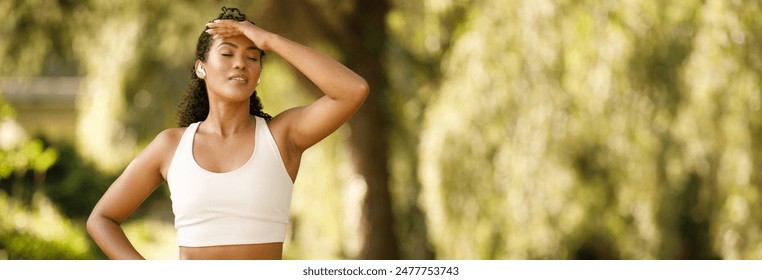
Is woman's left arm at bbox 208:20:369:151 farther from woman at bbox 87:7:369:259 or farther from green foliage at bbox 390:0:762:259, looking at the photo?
green foliage at bbox 390:0:762:259

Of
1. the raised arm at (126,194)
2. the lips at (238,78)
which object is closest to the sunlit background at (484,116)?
the raised arm at (126,194)

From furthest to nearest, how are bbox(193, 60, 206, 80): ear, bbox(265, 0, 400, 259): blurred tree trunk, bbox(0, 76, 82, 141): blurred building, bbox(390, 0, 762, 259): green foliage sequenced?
bbox(0, 76, 82, 141): blurred building
bbox(265, 0, 400, 259): blurred tree trunk
bbox(390, 0, 762, 259): green foliage
bbox(193, 60, 206, 80): ear

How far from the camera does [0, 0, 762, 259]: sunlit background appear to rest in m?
4.17

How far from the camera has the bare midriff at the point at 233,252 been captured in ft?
4.68

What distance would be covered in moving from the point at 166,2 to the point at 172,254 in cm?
160

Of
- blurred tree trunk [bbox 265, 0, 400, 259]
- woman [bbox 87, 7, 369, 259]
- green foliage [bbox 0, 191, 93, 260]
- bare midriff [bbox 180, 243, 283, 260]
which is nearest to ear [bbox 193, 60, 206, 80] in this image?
woman [bbox 87, 7, 369, 259]

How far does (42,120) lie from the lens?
14.5 m

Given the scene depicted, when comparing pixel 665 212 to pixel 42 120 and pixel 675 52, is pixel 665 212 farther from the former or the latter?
pixel 42 120

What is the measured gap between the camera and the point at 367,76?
5.78 m

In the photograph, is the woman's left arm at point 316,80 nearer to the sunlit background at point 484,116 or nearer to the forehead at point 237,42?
the forehead at point 237,42

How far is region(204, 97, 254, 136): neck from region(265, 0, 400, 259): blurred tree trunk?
4011mm

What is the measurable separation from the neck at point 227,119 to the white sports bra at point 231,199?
6 cm
